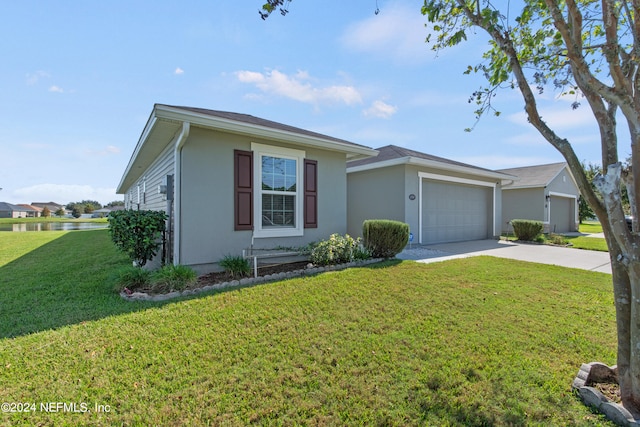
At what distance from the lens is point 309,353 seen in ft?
9.48

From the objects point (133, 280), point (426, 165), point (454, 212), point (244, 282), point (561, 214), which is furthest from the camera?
point (561, 214)

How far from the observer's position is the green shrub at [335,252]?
21.2 feet

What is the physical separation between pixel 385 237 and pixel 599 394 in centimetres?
497

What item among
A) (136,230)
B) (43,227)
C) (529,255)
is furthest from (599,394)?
(43,227)

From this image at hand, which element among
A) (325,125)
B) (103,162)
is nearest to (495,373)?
(325,125)

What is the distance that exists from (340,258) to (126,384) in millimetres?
4719

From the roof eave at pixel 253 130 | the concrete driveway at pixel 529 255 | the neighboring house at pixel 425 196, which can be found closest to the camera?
the roof eave at pixel 253 130

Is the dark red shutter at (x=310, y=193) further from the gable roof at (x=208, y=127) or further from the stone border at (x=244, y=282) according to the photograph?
the stone border at (x=244, y=282)

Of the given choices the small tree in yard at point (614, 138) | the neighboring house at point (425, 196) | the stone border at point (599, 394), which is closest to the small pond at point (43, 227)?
the neighboring house at point (425, 196)

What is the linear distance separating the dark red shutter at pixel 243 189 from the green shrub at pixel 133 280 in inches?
73.2

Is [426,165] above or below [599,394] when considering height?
above

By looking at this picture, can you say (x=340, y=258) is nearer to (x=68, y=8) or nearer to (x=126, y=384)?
(x=126, y=384)

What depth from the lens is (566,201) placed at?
19.0m

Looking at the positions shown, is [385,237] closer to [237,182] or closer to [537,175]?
[237,182]
